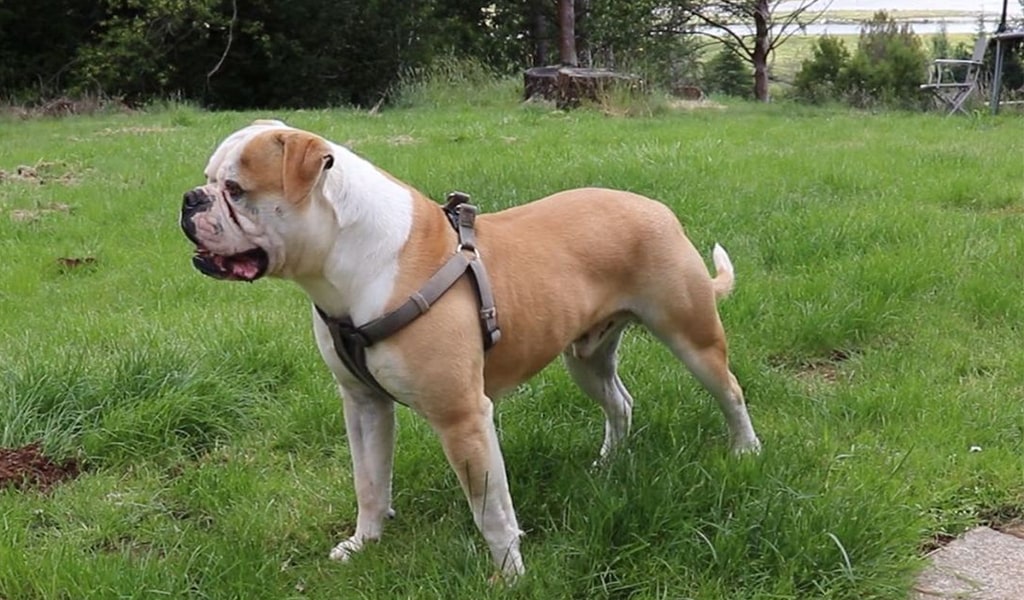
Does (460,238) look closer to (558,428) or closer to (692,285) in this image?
(692,285)

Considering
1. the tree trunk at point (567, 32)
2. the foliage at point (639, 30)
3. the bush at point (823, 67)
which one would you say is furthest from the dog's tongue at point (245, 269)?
the foliage at point (639, 30)

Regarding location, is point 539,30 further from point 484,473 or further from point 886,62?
point 484,473

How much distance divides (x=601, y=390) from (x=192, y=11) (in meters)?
21.1

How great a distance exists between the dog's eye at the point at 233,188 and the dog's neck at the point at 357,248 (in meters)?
0.21

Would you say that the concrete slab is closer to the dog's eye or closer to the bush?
the dog's eye

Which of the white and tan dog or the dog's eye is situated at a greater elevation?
the dog's eye

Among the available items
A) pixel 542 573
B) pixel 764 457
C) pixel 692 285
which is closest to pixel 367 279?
pixel 542 573

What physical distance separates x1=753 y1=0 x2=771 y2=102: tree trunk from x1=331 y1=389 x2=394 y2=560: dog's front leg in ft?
78.1

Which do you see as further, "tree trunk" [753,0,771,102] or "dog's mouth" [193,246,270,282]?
"tree trunk" [753,0,771,102]

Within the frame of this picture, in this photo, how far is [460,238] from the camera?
3.02 m

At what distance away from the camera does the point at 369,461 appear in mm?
3227

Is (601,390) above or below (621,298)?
below

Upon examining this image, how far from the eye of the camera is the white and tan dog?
8.84 ft

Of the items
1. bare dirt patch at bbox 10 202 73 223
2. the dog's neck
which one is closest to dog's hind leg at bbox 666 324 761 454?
the dog's neck
